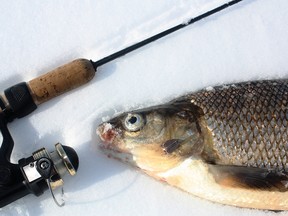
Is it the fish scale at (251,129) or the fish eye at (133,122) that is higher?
the fish eye at (133,122)

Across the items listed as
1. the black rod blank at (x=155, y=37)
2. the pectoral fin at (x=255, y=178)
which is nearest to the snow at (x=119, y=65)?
the black rod blank at (x=155, y=37)

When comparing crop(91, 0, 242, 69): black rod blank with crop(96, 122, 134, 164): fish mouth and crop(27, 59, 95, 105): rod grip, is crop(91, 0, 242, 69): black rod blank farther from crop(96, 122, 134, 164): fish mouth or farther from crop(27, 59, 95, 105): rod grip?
crop(96, 122, 134, 164): fish mouth

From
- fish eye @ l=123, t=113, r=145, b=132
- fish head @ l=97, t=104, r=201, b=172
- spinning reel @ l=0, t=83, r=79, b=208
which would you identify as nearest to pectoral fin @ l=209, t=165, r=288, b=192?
fish head @ l=97, t=104, r=201, b=172

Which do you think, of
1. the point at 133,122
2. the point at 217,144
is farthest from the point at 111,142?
the point at 217,144

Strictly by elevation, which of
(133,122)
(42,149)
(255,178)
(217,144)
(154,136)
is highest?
(42,149)

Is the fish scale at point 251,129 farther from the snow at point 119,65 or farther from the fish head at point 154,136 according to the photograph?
the snow at point 119,65

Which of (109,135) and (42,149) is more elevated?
(42,149)

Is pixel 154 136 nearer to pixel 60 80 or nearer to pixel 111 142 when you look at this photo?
pixel 111 142
